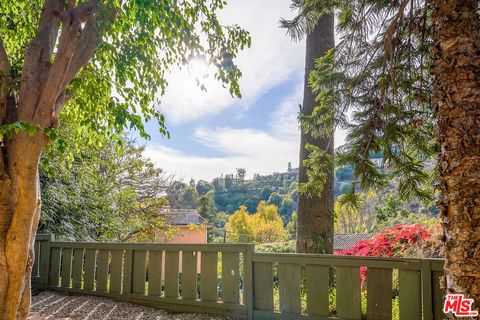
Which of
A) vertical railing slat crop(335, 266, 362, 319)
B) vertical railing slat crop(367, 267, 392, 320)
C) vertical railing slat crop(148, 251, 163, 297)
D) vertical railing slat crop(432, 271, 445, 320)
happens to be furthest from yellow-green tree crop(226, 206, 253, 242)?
vertical railing slat crop(432, 271, 445, 320)

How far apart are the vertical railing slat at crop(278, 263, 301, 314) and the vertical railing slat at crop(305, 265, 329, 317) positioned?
0.12 metres

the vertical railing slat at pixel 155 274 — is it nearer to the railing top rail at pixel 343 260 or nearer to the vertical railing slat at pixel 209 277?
the vertical railing slat at pixel 209 277

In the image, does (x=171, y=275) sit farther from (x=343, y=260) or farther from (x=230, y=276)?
(x=343, y=260)

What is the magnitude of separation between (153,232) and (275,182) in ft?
126

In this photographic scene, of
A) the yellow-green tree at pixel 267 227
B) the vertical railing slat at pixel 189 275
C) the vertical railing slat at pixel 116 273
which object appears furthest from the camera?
the yellow-green tree at pixel 267 227

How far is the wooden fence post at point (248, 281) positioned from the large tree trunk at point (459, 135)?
211 centimetres

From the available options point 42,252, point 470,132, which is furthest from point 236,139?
point 470,132

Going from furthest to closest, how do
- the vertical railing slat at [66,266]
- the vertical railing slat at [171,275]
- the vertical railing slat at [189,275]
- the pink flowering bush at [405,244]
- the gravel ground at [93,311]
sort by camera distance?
the vertical railing slat at [66,266] < the pink flowering bush at [405,244] < the vertical railing slat at [171,275] < the vertical railing slat at [189,275] < the gravel ground at [93,311]

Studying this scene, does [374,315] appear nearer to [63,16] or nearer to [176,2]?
[176,2]

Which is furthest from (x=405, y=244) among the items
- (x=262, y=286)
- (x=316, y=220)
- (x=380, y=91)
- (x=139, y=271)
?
(x=139, y=271)

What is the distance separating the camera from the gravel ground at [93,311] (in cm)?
392

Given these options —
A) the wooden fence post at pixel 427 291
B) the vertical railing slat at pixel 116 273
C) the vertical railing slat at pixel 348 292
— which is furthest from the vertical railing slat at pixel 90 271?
the wooden fence post at pixel 427 291

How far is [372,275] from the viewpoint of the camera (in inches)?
126

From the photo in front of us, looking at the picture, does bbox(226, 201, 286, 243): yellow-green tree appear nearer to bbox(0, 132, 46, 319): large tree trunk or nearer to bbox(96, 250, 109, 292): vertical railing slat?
bbox(96, 250, 109, 292): vertical railing slat
